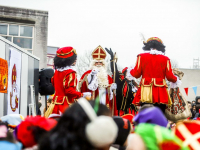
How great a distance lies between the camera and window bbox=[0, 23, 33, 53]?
15262 mm

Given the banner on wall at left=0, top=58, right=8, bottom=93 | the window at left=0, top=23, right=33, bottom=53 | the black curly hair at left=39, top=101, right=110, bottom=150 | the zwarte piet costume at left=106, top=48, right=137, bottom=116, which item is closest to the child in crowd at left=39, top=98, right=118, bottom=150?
the black curly hair at left=39, top=101, right=110, bottom=150

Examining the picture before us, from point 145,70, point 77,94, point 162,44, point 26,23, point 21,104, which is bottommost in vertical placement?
point 21,104

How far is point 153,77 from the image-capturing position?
15.4 feet

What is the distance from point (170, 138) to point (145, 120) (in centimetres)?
38

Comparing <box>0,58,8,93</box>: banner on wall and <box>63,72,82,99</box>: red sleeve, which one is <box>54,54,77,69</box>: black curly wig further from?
<box>0,58,8,93</box>: banner on wall

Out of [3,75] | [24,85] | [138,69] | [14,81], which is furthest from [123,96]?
[3,75]

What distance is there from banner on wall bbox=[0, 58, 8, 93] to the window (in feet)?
35.0

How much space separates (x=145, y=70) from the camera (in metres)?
4.72

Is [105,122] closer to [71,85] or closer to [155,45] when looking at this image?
[71,85]

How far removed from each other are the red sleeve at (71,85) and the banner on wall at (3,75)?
103 cm

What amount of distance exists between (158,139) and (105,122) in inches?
12.6

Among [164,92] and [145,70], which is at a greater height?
[145,70]

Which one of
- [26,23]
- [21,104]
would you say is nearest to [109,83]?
[21,104]

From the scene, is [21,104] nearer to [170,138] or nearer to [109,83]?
[109,83]
